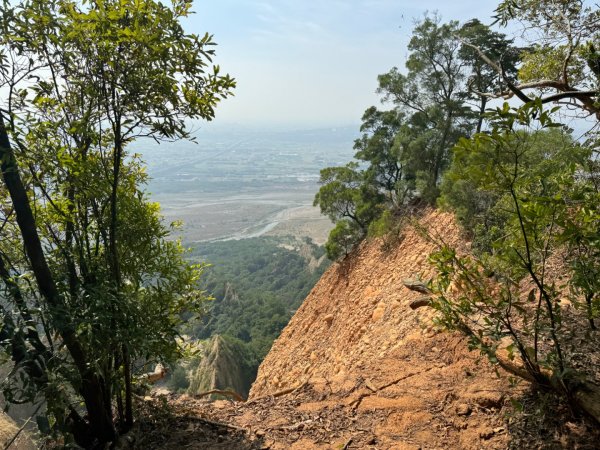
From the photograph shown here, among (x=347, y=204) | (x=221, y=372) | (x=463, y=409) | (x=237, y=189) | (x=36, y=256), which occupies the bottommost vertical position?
(x=221, y=372)

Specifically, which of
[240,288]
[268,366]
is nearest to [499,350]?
[268,366]

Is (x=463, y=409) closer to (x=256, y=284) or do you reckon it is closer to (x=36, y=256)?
(x=36, y=256)

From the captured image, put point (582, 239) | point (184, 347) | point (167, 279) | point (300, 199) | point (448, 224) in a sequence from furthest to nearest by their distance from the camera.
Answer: point (300, 199), point (448, 224), point (184, 347), point (167, 279), point (582, 239)

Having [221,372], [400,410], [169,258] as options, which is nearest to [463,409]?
[400,410]

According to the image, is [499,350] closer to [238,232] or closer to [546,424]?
[546,424]

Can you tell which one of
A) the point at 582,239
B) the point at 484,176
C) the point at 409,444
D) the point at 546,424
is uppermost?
the point at 484,176

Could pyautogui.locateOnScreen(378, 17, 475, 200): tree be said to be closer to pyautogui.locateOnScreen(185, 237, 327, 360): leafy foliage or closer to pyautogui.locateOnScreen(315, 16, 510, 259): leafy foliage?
pyautogui.locateOnScreen(315, 16, 510, 259): leafy foliage

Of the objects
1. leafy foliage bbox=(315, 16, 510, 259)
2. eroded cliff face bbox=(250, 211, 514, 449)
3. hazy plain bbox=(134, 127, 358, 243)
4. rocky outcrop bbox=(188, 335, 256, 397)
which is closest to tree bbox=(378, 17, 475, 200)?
leafy foliage bbox=(315, 16, 510, 259)
